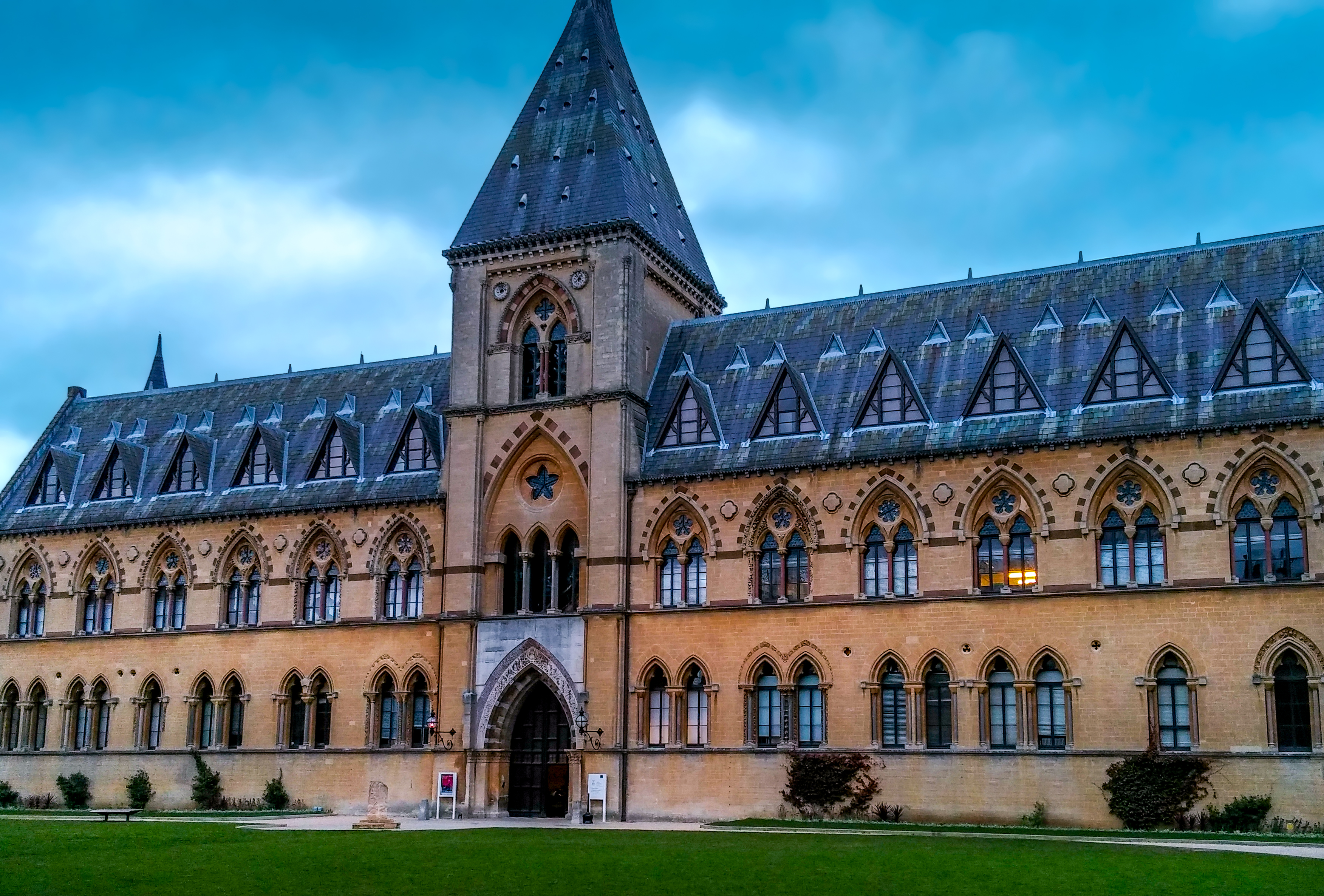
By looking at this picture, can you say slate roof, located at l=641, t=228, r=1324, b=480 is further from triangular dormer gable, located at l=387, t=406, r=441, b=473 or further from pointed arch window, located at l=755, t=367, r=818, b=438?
triangular dormer gable, located at l=387, t=406, r=441, b=473

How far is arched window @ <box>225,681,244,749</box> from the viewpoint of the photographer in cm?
5144

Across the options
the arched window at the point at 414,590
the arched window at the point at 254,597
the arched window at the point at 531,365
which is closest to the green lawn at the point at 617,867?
the arched window at the point at 414,590

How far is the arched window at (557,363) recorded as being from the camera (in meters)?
48.6

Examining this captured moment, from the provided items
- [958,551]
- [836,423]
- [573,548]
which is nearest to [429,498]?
[573,548]

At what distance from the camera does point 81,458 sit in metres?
58.8

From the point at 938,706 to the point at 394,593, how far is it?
18.9 metres

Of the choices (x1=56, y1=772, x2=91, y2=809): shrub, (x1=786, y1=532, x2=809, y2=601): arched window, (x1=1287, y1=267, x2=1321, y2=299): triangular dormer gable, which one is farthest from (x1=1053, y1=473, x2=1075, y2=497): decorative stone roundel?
(x1=56, y1=772, x2=91, y2=809): shrub

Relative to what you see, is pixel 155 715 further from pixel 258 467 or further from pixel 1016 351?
pixel 1016 351

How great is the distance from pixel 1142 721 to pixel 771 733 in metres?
10.5

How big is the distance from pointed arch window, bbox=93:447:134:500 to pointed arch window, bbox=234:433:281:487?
206 inches

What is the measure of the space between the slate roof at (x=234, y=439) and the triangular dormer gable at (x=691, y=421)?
848 cm

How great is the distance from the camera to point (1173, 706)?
3859cm

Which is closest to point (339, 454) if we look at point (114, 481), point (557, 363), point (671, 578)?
point (557, 363)

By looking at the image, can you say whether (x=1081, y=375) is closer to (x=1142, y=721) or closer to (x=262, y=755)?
(x=1142, y=721)
